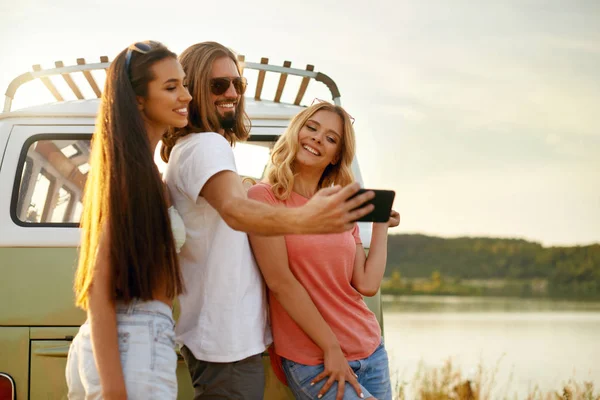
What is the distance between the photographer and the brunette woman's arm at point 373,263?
9.82ft

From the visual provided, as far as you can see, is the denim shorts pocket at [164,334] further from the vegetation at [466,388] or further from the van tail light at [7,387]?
the vegetation at [466,388]

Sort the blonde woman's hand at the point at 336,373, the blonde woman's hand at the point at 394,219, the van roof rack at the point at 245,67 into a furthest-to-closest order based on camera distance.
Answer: the van roof rack at the point at 245,67 < the blonde woman's hand at the point at 394,219 < the blonde woman's hand at the point at 336,373

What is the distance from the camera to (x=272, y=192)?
2918mm

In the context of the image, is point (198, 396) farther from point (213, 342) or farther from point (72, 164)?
point (72, 164)

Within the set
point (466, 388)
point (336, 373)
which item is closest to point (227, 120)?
point (336, 373)

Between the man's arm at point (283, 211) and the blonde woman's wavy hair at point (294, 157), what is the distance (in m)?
0.59

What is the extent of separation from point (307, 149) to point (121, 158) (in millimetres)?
964

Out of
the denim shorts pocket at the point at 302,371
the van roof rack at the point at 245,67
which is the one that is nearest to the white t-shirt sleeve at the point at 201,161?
the denim shorts pocket at the point at 302,371

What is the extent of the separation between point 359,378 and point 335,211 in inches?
44.2

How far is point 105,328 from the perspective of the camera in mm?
2203

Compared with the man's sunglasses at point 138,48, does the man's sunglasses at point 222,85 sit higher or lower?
lower

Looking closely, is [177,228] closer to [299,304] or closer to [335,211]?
[299,304]

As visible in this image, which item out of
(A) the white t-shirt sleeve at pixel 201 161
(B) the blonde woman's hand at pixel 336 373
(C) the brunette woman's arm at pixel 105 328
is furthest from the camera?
(B) the blonde woman's hand at pixel 336 373

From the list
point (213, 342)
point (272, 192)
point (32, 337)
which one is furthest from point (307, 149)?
point (32, 337)
